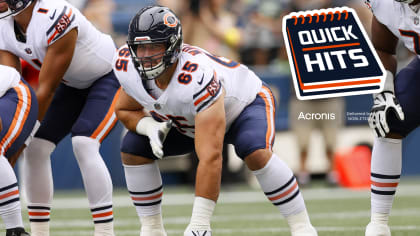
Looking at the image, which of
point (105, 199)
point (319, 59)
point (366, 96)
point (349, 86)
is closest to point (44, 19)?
point (105, 199)

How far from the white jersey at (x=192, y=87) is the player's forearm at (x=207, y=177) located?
1.02 ft

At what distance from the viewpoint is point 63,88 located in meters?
5.10

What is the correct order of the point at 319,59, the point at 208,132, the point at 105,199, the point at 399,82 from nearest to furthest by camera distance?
the point at 208,132 < the point at 399,82 < the point at 105,199 < the point at 319,59

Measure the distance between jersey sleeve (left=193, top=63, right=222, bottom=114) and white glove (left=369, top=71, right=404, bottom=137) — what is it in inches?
35.3

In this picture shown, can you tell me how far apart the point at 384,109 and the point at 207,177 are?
3.64 ft

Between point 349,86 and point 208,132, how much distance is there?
6.67 feet

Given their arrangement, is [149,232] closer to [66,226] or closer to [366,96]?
[66,226]

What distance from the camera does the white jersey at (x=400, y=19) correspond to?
13.4 ft

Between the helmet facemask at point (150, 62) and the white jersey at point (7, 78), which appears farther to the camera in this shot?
the white jersey at point (7, 78)

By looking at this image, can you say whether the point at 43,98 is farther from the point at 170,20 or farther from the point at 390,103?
the point at 390,103

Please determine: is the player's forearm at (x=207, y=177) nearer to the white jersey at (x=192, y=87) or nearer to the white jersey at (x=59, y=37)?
the white jersey at (x=192, y=87)

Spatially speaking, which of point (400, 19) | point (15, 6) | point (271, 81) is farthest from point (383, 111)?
point (271, 81)

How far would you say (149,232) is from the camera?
453 cm

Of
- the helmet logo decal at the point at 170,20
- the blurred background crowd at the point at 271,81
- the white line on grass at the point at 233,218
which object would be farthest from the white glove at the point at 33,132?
the blurred background crowd at the point at 271,81
